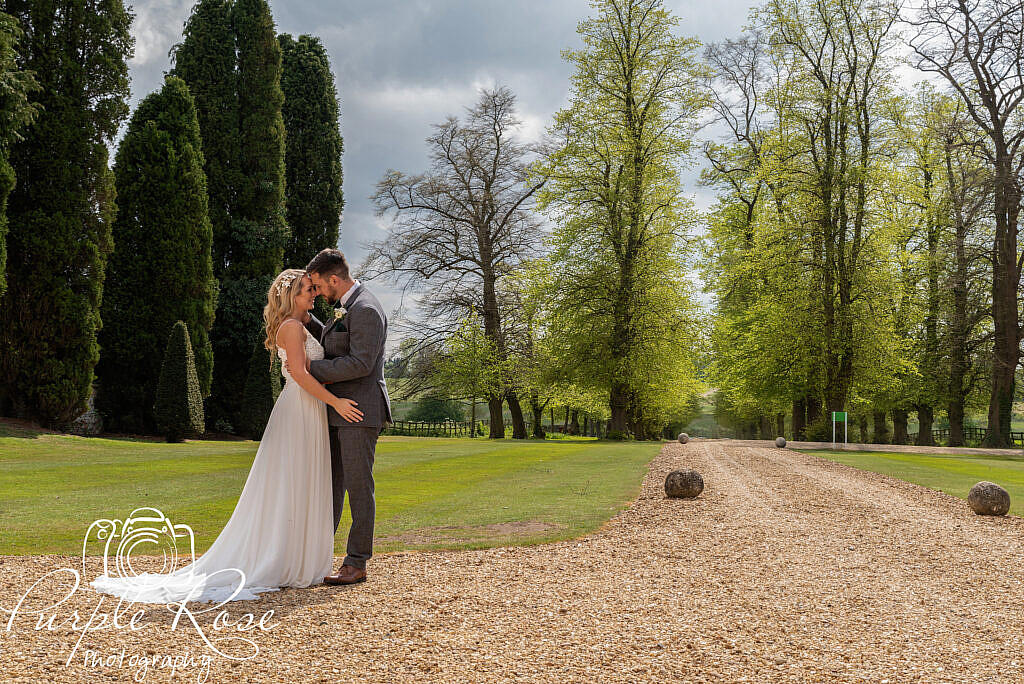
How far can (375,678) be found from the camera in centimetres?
330

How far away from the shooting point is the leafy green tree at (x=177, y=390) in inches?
888

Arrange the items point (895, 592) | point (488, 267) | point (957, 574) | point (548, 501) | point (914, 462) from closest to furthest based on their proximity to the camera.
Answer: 1. point (895, 592)
2. point (957, 574)
3. point (548, 501)
4. point (914, 462)
5. point (488, 267)

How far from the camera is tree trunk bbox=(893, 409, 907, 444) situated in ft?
111

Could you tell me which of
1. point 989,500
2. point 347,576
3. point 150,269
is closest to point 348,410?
point 347,576

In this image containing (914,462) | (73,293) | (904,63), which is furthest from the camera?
(904,63)

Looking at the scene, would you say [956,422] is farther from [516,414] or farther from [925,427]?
[516,414]

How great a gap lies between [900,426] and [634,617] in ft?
116

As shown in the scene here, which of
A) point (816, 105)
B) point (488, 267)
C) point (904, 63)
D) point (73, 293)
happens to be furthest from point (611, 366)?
point (73, 293)

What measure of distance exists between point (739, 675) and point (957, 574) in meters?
3.99

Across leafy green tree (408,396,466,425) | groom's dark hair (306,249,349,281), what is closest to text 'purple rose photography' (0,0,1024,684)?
groom's dark hair (306,249,349,281)

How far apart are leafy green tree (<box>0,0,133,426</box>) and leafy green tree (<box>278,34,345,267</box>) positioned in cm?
1189

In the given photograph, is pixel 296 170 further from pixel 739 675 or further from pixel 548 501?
pixel 739 675

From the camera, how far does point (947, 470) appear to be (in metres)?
15.5

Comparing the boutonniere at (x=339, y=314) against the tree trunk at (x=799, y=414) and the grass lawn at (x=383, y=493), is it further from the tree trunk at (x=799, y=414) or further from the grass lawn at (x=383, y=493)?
the tree trunk at (x=799, y=414)
